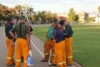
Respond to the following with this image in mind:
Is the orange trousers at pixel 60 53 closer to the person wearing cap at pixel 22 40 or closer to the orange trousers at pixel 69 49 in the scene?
the person wearing cap at pixel 22 40

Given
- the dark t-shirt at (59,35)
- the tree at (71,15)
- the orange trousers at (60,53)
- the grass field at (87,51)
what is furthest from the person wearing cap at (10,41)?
the tree at (71,15)

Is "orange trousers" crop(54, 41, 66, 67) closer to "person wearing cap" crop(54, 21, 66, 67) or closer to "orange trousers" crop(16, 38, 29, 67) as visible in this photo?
"person wearing cap" crop(54, 21, 66, 67)

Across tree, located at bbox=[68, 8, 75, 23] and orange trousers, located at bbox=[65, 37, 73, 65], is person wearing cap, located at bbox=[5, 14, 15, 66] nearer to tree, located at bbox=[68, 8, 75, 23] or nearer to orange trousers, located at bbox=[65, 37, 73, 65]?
orange trousers, located at bbox=[65, 37, 73, 65]

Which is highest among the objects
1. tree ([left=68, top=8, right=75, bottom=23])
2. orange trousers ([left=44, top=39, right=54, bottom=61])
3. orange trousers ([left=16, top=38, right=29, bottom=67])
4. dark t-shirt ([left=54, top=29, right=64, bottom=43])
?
dark t-shirt ([left=54, top=29, right=64, bottom=43])

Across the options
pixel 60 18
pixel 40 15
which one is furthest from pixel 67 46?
pixel 40 15

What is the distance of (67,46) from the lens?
14.6 metres

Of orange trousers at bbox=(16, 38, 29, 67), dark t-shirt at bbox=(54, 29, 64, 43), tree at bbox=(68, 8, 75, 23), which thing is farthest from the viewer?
tree at bbox=(68, 8, 75, 23)

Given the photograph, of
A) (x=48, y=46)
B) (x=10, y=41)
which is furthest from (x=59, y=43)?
(x=48, y=46)

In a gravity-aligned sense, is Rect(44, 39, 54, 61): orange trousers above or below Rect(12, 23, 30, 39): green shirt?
below

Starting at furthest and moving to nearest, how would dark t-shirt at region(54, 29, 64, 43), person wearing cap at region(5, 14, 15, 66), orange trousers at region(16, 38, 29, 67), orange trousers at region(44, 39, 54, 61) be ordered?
orange trousers at region(44, 39, 54, 61)
person wearing cap at region(5, 14, 15, 66)
dark t-shirt at region(54, 29, 64, 43)
orange trousers at region(16, 38, 29, 67)

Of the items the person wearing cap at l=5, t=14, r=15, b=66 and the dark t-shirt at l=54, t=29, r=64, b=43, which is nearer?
the dark t-shirt at l=54, t=29, r=64, b=43

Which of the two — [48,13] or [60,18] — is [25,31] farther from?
[48,13]

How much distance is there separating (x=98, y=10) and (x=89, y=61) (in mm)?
181027

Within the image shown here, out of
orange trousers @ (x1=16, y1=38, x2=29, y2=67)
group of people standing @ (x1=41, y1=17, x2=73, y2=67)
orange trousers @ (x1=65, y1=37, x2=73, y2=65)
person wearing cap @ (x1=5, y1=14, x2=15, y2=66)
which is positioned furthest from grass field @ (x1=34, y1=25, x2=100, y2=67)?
A: orange trousers @ (x1=16, y1=38, x2=29, y2=67)
